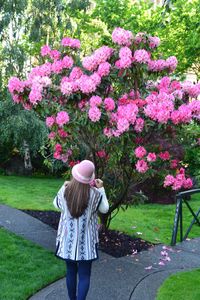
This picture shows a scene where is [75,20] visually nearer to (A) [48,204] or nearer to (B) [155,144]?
(A) [48,204]

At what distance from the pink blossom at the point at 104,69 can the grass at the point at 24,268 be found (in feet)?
9.23

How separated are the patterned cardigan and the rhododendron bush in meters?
1.78

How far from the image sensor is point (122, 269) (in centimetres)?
583

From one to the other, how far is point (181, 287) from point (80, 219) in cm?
201

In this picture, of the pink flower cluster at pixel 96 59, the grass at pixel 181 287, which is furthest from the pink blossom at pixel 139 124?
the grass at pixel 181 287

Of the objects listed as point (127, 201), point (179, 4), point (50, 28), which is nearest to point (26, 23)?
point (50, 28)

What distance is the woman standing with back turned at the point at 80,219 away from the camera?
155 inches

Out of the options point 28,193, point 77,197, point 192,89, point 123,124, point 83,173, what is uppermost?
point 192,89

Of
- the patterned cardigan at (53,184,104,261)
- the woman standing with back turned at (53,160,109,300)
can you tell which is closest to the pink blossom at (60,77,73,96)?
the woman standing with back turned at (53,160,109,300)

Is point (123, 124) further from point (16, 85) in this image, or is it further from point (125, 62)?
point (16, 85)

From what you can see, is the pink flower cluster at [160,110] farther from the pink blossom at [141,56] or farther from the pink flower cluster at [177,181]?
the pink flower cluster at [177,181]

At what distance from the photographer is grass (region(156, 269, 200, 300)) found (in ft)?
16.2

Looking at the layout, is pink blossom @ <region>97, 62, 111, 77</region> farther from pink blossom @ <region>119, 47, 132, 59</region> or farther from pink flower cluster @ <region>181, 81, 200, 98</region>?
pink flower cluster @ <region>181, 81, 200, 98</region>

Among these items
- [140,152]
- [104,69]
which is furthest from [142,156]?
[104,69]
